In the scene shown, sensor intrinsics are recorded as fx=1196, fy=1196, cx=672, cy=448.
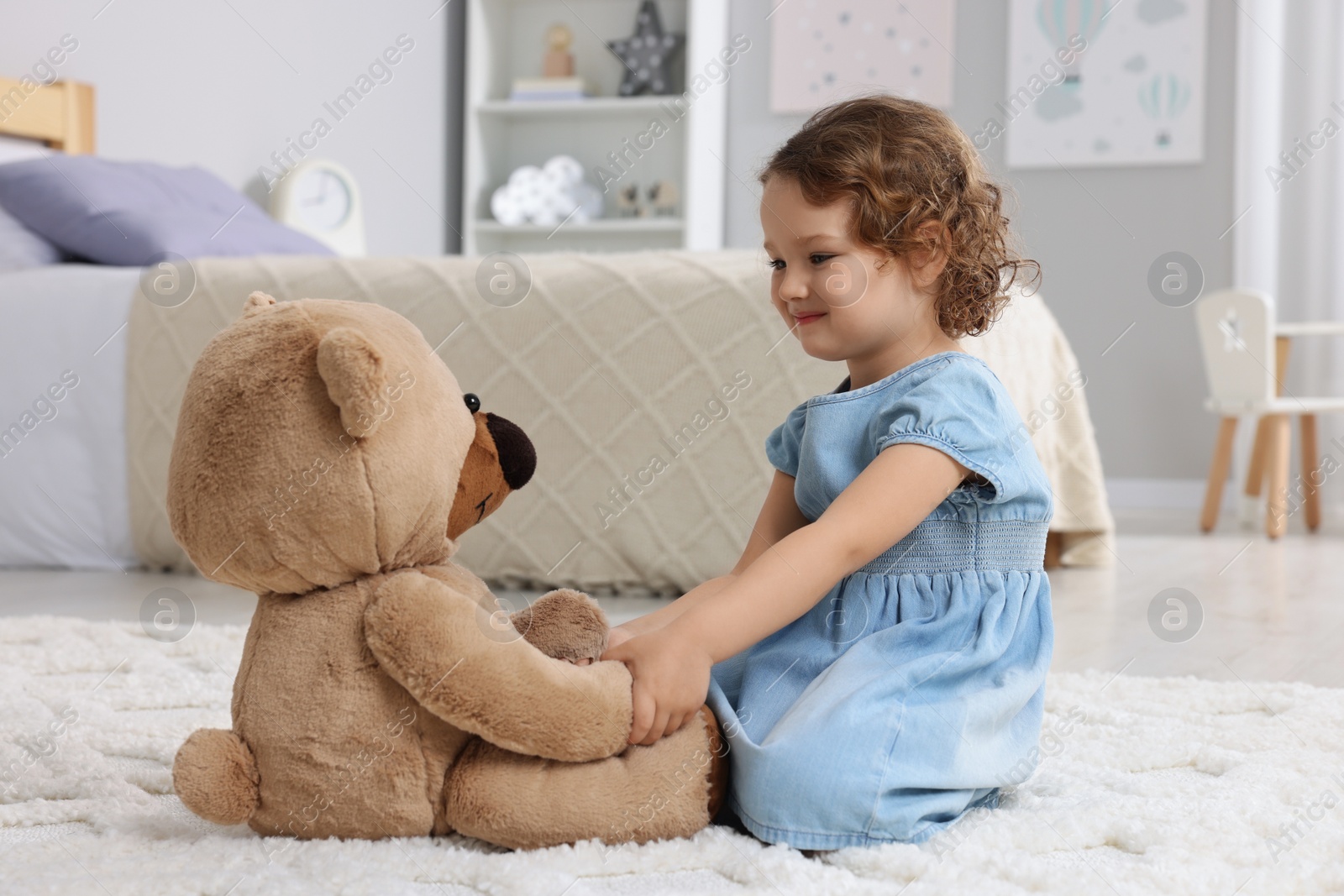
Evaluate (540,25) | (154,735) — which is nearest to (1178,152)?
(540,25)

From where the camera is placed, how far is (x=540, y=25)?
3.87 m

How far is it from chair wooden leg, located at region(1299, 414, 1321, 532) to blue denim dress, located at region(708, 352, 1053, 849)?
2405mm

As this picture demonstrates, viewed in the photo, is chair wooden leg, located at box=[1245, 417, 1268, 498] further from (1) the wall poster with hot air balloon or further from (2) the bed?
(2) the bed

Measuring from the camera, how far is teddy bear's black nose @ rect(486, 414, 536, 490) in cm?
70

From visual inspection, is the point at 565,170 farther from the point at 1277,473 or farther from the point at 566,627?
the point at 566,627

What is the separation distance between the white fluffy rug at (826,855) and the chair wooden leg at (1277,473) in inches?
71.5

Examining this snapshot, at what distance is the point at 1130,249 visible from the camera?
11.5 ft

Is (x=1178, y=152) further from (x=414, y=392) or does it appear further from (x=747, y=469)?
(x=414, y=392)

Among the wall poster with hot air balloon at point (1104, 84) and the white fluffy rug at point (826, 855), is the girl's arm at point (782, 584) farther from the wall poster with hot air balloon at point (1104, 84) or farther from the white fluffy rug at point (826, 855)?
the wall poster with hot air balloon at point (1104, 84)

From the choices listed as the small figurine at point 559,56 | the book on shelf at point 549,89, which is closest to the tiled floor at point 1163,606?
the book on shelf at point 549,89

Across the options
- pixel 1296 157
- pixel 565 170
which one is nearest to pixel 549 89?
pixel 565 170

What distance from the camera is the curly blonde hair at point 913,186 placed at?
765 mm

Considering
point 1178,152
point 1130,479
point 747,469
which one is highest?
point 1178,152

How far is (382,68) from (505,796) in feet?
A: 10.1
